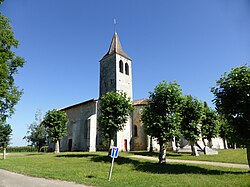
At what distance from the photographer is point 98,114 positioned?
31422 mm

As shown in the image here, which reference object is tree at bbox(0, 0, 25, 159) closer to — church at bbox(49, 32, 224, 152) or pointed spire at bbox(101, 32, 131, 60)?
church at bbox(49, 32, 224, 152)

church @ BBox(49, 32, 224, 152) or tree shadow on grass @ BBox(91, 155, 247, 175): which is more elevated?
church @ BBox(49, 32, 224, 152)

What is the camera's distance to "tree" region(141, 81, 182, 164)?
15.9 m

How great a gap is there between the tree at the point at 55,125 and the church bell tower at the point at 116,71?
7.86 metres

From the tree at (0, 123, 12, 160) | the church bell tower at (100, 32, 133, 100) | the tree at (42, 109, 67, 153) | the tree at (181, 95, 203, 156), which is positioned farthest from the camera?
the church bell tower at (100, 32, 133, 100)

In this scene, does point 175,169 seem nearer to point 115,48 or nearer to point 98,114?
point 98,114

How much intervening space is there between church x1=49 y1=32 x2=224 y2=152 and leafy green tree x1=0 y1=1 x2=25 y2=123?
1274cm

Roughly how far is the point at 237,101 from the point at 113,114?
11.3 metres

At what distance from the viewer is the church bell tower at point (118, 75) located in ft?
100

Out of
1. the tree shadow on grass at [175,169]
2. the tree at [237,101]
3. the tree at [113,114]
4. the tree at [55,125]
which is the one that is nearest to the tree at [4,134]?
the tree at [55,125]

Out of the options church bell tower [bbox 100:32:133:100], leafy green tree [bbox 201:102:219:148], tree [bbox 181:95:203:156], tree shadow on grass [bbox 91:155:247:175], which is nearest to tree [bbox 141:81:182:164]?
tree shadow on grass [bbox 91:155:247:175]

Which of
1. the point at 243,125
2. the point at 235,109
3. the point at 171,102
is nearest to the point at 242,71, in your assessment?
the point at 235,109

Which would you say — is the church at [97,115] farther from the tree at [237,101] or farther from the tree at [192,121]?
the tree at [237,101]

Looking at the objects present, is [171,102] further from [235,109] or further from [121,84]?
[121,84]
